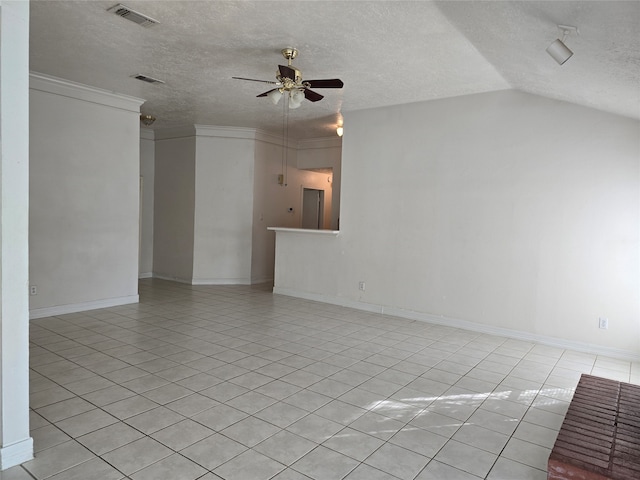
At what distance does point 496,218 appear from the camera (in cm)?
525

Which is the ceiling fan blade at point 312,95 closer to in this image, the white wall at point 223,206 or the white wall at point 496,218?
the white wall at point 496,218

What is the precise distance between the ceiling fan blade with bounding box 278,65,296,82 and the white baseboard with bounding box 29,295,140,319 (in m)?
4.16

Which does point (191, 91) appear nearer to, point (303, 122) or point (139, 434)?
point (303, 122)

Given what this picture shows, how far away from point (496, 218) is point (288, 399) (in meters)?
3.50

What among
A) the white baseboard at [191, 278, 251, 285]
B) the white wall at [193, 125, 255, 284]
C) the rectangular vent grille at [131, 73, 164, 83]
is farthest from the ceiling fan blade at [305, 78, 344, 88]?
the white baseboard at [191, 278, 251, 285]

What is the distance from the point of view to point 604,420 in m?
2.55

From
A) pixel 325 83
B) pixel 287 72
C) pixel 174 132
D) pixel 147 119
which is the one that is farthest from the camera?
pixel 174 132

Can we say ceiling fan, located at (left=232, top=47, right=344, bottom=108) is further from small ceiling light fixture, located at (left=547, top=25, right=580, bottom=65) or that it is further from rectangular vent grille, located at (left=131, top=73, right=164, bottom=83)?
small ceiling light fixture, located at (left=547, top=25, right=580, bottom=65)

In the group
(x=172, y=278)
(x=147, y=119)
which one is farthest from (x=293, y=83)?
(x=172, y=278)

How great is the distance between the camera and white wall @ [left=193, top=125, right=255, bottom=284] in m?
8.09

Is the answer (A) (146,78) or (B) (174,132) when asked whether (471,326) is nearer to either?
(A) (146,78)

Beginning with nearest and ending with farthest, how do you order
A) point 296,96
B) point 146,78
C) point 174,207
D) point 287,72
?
point 287,72 < point 296,96 < point 146,78 < point 174,207

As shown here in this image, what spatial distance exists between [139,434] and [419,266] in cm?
416

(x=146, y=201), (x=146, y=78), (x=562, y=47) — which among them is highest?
(x=146, y=78)
